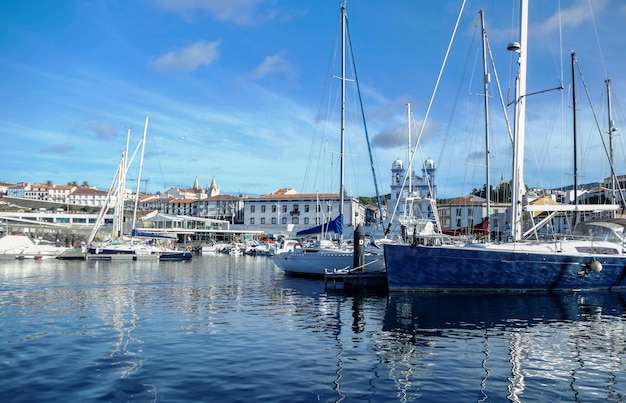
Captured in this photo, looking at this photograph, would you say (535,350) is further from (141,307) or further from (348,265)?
(348,265)

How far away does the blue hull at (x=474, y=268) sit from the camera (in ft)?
83.1

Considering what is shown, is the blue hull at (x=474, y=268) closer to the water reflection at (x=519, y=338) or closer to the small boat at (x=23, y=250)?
the water reflection at (x=519, y=338)

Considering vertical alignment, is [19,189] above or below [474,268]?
above

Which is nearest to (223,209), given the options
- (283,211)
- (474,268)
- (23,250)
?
(283,211)

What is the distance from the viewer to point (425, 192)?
316 ft

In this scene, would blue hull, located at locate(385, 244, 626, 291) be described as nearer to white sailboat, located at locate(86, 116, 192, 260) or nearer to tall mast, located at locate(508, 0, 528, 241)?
tall mast, located at locate(508, 0, 528, 241)

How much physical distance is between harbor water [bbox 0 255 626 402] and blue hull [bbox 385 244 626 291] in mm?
1394

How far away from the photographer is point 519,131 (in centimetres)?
2769

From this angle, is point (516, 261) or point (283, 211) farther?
point (283, 211)

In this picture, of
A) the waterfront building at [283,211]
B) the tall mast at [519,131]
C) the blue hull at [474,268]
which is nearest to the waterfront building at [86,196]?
the waterfront building at [283,211]

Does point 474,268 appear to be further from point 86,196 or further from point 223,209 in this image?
point 86,196

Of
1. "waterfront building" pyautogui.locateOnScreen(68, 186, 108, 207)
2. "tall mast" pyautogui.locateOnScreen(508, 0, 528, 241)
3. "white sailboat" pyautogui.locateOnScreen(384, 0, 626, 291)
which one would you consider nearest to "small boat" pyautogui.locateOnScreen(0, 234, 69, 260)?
"white sailboat" pyautogui.locateOnScreen(384, 0, 626, 291)

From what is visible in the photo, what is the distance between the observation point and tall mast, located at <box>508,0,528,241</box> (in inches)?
1064

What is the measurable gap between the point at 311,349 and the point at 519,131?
19844mm
